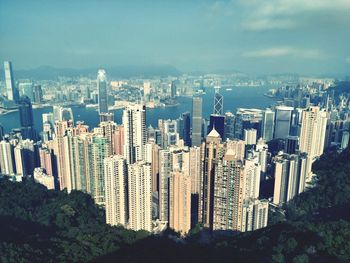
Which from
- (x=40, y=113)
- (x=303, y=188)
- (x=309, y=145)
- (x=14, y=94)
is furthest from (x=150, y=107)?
(x=303, y=188)

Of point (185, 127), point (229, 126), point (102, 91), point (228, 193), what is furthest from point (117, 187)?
point (102, 91)

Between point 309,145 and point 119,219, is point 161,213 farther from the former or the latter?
point 309,145

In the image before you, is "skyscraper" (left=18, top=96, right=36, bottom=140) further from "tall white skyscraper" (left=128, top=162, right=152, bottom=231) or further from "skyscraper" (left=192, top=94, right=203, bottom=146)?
"tall white skyscraper" (left=128, top=162, right=152, bottom=231)

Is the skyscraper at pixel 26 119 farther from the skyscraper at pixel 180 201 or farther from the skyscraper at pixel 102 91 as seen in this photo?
the skyscraper at pixel 180 201

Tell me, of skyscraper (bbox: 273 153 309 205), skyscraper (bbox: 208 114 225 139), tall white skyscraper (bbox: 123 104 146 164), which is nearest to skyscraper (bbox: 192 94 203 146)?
skyscraper (bbox: 208 114 225 139)

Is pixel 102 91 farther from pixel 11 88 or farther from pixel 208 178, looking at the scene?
pixel 208 178

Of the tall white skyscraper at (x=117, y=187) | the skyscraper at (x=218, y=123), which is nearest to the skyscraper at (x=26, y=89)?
the skyscraper at (x=218, y=123)

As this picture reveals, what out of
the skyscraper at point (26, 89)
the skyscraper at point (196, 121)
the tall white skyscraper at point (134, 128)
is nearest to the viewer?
the tall white skyscraper at point (134, 128)
